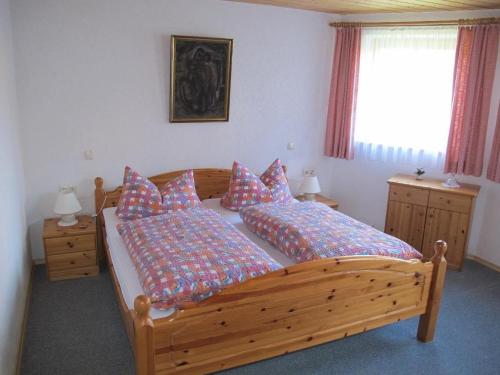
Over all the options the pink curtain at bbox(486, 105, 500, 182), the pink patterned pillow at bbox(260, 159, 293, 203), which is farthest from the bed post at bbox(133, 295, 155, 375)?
the pink curtain at bbox(486, 105, 500, 182)

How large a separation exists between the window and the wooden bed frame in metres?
1.95

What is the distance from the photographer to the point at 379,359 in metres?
2.92

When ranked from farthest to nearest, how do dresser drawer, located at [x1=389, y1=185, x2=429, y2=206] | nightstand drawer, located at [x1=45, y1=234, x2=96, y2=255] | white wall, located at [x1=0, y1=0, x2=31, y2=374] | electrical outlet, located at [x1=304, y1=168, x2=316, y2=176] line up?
electrical outlet, located at [x1=304, y1=168, x2=316, y2=176] < dresser drawer, located at [x1=389, y1=185, x2=429, y2=206] < nightstand drawer, located at [x1=45, y1=234, x2=96, y2=255] < white wall, located at [x1=0, y1=0, x2=31, y2=374]

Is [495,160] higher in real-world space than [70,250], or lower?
higher

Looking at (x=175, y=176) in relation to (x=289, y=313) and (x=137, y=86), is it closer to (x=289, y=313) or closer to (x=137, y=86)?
(x=137, y=86)

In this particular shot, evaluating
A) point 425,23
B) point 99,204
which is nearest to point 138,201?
point 99,204

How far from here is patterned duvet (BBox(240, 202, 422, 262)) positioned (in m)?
2.98

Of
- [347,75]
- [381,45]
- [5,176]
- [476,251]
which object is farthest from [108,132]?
[476,251]

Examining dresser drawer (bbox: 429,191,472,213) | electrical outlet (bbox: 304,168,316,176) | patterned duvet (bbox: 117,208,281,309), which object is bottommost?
patterned duvet (bbox: 117,208,281,309)

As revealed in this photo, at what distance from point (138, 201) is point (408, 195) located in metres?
2.58

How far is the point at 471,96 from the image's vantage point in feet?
13.7

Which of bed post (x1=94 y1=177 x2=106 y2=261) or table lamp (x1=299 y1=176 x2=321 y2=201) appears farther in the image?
table lamp (x1=299 y1=176 x2=321 y2=201)

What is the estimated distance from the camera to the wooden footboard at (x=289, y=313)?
7.48 ft

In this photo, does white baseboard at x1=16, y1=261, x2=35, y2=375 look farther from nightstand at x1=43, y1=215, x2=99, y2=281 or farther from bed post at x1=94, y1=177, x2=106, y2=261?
bed post at x1=94, y1=177, x2=106, y2=261
